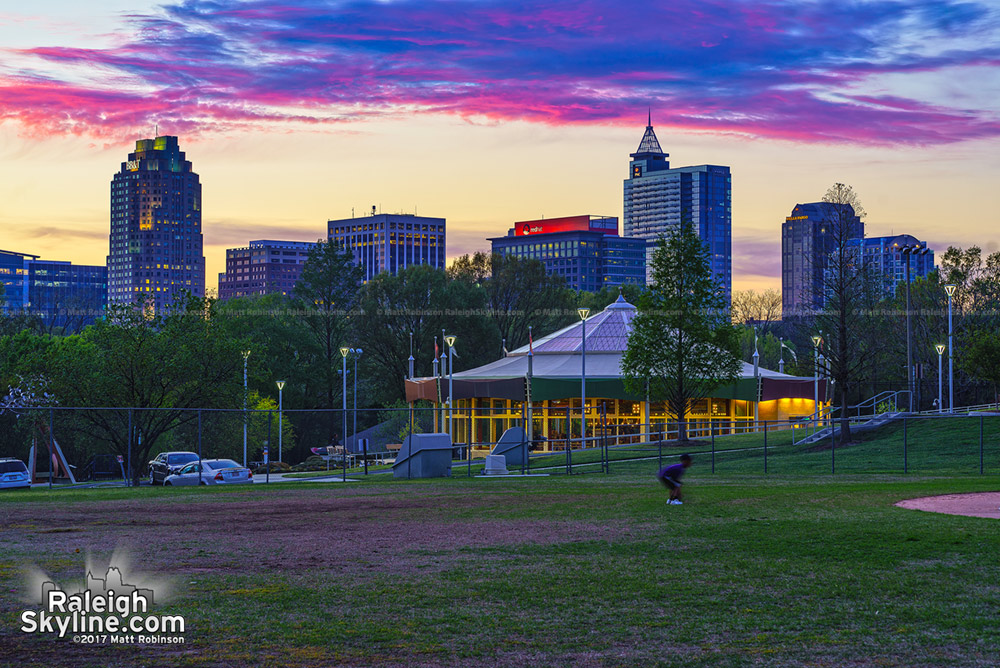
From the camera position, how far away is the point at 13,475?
1750 inches

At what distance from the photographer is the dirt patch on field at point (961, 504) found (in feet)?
76.4

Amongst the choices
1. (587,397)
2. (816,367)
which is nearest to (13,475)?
(587,397)

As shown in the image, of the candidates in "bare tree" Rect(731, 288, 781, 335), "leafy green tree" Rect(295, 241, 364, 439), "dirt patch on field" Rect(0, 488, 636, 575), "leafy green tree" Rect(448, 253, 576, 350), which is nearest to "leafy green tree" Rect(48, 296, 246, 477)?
"dirt patch on field" Rect(0, 488, 636, 575)

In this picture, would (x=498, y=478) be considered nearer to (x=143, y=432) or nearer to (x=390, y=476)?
(x=390, y=476)

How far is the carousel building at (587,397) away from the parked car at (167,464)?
19.4m

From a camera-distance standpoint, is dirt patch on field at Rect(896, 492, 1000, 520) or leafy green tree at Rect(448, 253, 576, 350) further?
leafy green tree at Rect(448, 253, 576, 350)

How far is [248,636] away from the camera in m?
11.9

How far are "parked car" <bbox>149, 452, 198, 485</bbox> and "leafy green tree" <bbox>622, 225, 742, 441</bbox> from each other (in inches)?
884

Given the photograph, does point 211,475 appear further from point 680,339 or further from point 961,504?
point 961,504

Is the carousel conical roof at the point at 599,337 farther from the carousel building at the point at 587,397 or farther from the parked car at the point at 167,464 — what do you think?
the parked car at the point at 167,464

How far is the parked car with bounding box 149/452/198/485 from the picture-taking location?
49.5 m

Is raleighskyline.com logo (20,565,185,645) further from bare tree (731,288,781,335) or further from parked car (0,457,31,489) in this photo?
bare tree (731,288,781,335)

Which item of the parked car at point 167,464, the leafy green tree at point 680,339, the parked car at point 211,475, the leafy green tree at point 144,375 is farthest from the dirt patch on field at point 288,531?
the leafy green tree at point 680,339

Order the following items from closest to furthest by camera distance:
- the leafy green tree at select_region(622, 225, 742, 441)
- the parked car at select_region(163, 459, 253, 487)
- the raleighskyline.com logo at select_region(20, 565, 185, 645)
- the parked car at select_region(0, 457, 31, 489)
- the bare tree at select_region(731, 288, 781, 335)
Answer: the raleighskyline.com logo at select_region(20, 565, 185, 645) < the parked car at select_region(0, 457, 31, 489) < the parked car at select_region(163, 459, 253, 487) < the leafy green tree at select_region(622, 225, 742, 441) < the bare tree at select_region(731, 288, 781, 335)
